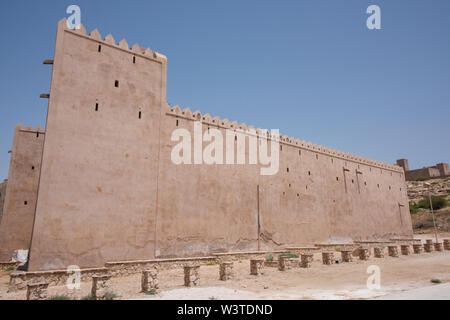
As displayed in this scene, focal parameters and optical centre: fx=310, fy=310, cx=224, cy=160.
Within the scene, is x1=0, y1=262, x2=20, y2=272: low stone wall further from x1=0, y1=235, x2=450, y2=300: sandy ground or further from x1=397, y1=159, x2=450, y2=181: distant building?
x1=397, y1=159, x2=450, y2=181: distant building

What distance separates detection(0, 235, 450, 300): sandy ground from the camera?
659 cm

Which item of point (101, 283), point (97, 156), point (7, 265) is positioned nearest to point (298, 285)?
point (101, 283)

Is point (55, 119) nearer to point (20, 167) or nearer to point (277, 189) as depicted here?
point (20, 167)

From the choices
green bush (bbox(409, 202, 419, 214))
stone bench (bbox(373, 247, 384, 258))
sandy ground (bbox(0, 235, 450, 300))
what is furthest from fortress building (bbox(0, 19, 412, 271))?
green bush (bbox(409, 202, 419, 214))

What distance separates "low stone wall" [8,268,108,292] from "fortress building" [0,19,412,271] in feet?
1.19

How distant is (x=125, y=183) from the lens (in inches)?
465

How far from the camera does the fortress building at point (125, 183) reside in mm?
10406

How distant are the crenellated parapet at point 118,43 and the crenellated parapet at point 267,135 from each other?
7.52 feet

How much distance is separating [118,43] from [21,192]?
8.62 metres

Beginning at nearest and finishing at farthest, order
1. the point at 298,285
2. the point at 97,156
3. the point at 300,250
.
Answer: the point at 298,285 < the point at 97,156 < the point at 300,250

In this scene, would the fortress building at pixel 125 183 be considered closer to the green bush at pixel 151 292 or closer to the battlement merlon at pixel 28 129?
the battlement merlon at pixel 28 129

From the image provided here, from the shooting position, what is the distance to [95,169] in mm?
11203

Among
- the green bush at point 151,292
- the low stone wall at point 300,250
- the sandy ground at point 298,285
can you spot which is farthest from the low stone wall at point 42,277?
the low stone wall at point 300,250

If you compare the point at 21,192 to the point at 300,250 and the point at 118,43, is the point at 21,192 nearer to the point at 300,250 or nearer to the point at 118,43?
the point at 118,43
